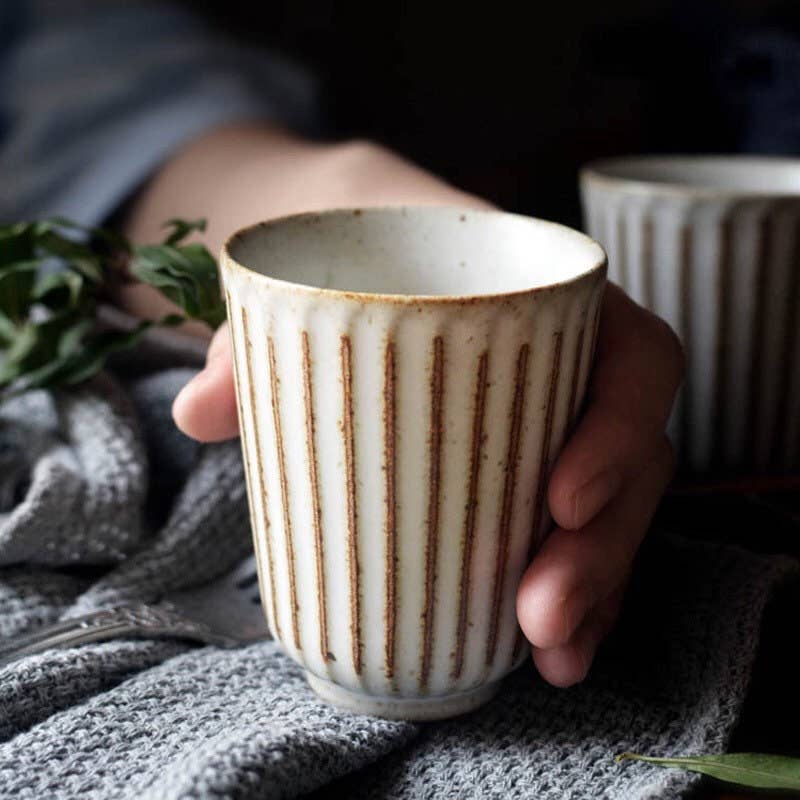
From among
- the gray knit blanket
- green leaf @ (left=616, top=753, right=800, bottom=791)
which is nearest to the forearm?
the gray knit blanket

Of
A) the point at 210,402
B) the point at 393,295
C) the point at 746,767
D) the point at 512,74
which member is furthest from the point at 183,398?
the point at 512,74

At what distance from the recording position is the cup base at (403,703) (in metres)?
0.37

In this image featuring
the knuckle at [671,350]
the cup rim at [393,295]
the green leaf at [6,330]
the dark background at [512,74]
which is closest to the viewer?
the cup rim at [393,295]

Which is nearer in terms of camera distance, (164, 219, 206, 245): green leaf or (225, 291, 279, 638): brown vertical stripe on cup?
(225, 291, 279, 638): brown vertical stripe on cup

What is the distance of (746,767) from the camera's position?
13.1 inches

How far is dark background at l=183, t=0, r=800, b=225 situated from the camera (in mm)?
881

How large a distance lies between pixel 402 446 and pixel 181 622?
0.49ft

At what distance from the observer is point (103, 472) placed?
460mm

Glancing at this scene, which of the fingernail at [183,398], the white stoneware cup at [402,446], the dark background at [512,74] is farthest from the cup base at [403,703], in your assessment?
the dark background at [512,74]

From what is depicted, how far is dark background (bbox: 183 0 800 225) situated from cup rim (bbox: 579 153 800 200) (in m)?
0.27

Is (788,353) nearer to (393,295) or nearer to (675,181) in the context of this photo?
(675,181)

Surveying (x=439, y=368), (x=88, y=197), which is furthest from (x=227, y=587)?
(x=88, y=197)

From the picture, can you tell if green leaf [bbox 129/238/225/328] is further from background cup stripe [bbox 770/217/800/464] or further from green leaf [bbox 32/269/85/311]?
background cup stripe [bbox 770/217/800/464]

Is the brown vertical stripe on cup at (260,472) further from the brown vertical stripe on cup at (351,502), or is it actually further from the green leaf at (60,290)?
the green leaf at (60,290)
